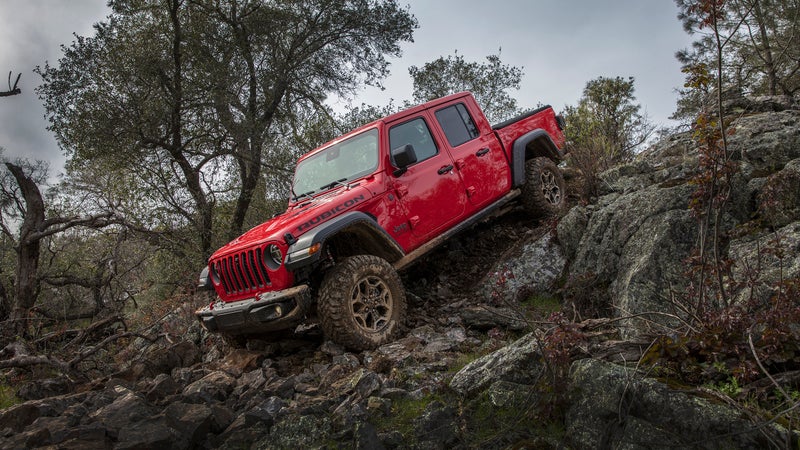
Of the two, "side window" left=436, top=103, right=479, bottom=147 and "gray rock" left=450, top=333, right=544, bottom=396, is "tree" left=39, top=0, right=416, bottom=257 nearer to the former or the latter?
"side window" left=436, top=103, right=479, bottom=147

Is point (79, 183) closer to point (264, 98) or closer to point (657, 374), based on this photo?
point (264, 98)

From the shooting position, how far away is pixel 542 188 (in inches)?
253

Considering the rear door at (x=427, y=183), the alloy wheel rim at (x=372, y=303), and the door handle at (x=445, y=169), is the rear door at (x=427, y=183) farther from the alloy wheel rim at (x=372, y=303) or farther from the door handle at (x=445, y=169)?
the alloy wheel rim at (x=372, y=303)

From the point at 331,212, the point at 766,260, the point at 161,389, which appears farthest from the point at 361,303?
the point at 766,260

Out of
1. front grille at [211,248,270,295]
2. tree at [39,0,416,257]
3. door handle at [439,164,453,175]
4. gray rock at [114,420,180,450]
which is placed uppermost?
tree at [39,0,416,257]

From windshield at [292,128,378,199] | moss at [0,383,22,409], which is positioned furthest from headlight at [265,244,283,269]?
moss at [0,383,22,409]

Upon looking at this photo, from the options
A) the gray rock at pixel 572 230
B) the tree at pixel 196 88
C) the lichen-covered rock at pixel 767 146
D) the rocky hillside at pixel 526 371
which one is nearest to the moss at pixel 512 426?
the rocky hillside at pixel 526 371

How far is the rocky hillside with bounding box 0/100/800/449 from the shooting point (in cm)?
203

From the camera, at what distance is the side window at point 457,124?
574 centimetres

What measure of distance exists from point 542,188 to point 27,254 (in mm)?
7090

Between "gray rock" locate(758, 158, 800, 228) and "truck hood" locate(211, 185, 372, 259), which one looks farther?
"truck hood" locate(211, 185, 372, 259)

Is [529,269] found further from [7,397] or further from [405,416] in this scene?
[7,397]

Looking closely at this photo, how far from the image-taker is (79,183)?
13.6 m

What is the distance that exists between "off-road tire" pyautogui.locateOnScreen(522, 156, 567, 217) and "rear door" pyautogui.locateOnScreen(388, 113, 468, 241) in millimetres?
1168
